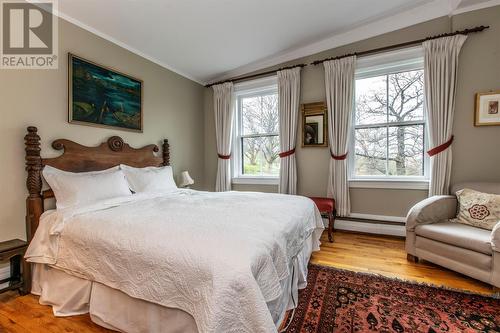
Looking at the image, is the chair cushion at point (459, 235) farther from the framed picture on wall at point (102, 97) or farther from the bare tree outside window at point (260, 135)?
the framed picture on wall at point (102, 97)

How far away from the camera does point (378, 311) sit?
5.52ft

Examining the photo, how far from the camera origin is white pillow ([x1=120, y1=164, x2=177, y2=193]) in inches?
111

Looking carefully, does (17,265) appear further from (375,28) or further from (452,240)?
(375,28)

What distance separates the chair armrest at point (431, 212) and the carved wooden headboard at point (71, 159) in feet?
11.2

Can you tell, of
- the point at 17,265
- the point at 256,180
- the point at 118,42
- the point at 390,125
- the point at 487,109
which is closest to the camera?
the point at 17,265

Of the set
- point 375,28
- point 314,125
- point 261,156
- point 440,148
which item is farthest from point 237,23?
point 440,148

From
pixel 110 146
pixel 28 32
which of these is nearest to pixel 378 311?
pixel 110 146

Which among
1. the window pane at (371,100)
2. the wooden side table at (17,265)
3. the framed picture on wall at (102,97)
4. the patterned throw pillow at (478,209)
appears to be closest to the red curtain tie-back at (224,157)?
the framed picture on wall at (102,97)

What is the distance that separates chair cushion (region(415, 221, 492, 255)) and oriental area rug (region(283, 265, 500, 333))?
40cm

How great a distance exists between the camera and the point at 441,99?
9.37 feet

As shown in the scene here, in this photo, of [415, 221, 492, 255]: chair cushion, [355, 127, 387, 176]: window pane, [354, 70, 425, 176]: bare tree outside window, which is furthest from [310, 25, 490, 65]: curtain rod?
[415, 221, 492, 255]: chair cushion

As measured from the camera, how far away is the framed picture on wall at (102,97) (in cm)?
256

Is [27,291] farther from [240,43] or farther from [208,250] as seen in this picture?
[240,43]

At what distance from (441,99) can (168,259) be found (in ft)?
11.5
